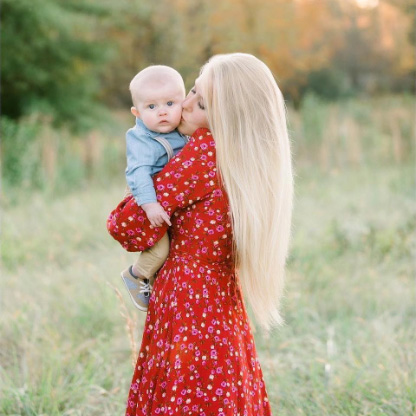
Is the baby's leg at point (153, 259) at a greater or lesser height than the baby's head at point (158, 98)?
lesser

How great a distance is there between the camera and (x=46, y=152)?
934 centimetres

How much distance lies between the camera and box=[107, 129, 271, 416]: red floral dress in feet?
6.68

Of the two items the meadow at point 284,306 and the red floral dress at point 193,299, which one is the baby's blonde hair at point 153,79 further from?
the meadow at point 284,306

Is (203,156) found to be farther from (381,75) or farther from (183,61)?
(381,75)

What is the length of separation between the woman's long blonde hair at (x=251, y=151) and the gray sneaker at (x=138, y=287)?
1.19 ft

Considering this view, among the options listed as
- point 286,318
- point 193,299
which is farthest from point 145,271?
point 286,318

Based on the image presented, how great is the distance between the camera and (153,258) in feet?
7.09

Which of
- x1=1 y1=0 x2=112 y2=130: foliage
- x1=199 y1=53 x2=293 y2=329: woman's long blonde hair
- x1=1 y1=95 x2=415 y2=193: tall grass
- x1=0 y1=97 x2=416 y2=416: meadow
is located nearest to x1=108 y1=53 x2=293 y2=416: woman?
x1=199 y1=53 x2=293 y2=329: woman's long blonde hair

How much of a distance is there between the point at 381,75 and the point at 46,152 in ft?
85.6

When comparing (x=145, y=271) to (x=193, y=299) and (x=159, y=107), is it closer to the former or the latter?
(x=193, y=299)

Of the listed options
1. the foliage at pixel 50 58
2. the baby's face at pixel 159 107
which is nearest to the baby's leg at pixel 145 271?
the baby's face at pixel 159 107

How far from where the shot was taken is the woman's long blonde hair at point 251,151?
2006 mm

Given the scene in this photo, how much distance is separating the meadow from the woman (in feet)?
1.95

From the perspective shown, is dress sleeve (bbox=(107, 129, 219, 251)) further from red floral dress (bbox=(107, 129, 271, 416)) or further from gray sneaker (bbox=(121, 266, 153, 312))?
gray sneaker (bbox=(121, 266, 153, 312))
